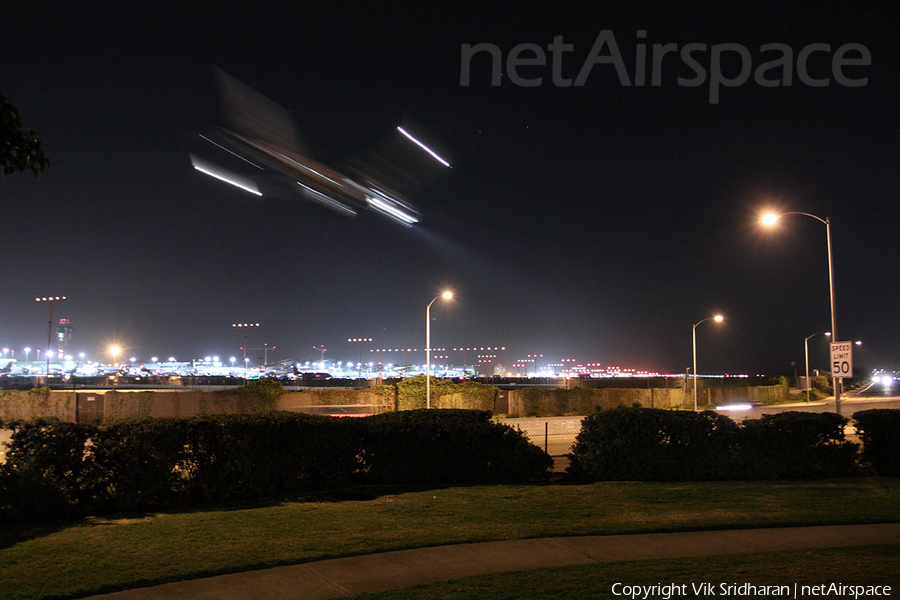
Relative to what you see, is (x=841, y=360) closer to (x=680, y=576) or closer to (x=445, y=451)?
(x=445, y=451)

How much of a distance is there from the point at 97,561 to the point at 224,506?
10.7 feet

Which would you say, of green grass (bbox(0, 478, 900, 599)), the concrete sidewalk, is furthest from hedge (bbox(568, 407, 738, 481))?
the concrete sidewalk

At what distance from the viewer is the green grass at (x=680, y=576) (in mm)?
6414

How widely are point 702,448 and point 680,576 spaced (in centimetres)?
762

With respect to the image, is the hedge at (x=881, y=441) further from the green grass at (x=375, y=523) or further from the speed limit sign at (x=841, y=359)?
the green grass at (x=375, y=523)

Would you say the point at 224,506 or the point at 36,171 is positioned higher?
the point at 36,171

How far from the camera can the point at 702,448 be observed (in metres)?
14.0

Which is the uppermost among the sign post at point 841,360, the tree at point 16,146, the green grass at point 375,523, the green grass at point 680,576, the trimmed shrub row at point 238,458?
the tree at point 16,146

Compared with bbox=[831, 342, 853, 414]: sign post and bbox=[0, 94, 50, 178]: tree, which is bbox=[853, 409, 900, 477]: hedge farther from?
bbox=[0, 94, 50, 178]: tree

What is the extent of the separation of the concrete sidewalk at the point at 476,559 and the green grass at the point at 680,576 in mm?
288

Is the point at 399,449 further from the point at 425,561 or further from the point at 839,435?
the point at 839,435

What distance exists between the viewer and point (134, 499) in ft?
33.7

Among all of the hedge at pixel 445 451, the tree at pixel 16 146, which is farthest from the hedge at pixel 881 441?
the tree at pixel 16 146

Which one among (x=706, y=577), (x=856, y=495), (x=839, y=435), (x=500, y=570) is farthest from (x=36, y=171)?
(x=839, y=435)
